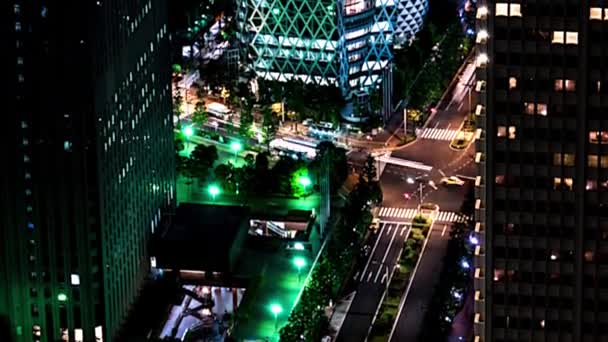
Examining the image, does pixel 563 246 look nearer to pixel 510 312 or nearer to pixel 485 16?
pixel 510 312

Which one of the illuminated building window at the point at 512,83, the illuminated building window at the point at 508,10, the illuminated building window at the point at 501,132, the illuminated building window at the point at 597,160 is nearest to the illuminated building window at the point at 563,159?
the illuminated building window at the point at 597,160

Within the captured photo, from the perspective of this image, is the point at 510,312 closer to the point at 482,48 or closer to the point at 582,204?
the point at 582,204

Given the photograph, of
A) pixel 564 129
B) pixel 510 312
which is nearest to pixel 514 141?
pixel 564 129

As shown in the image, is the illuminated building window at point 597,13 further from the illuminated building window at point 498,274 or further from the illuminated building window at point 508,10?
the illuminated building window at point 498,274

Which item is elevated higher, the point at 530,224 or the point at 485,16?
the point at 485,16

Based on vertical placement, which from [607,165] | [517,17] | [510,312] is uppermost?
[517,17]

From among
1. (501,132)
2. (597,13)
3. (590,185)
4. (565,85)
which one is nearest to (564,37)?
(597,13)

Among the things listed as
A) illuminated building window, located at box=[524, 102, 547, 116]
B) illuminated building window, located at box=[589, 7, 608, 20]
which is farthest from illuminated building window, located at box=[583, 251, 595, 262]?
illuminated building window, located at box=[589, 7, 608, 20]

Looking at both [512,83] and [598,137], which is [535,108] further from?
[598,137]

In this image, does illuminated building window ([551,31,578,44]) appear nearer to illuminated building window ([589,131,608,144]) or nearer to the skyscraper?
the skyscraper
